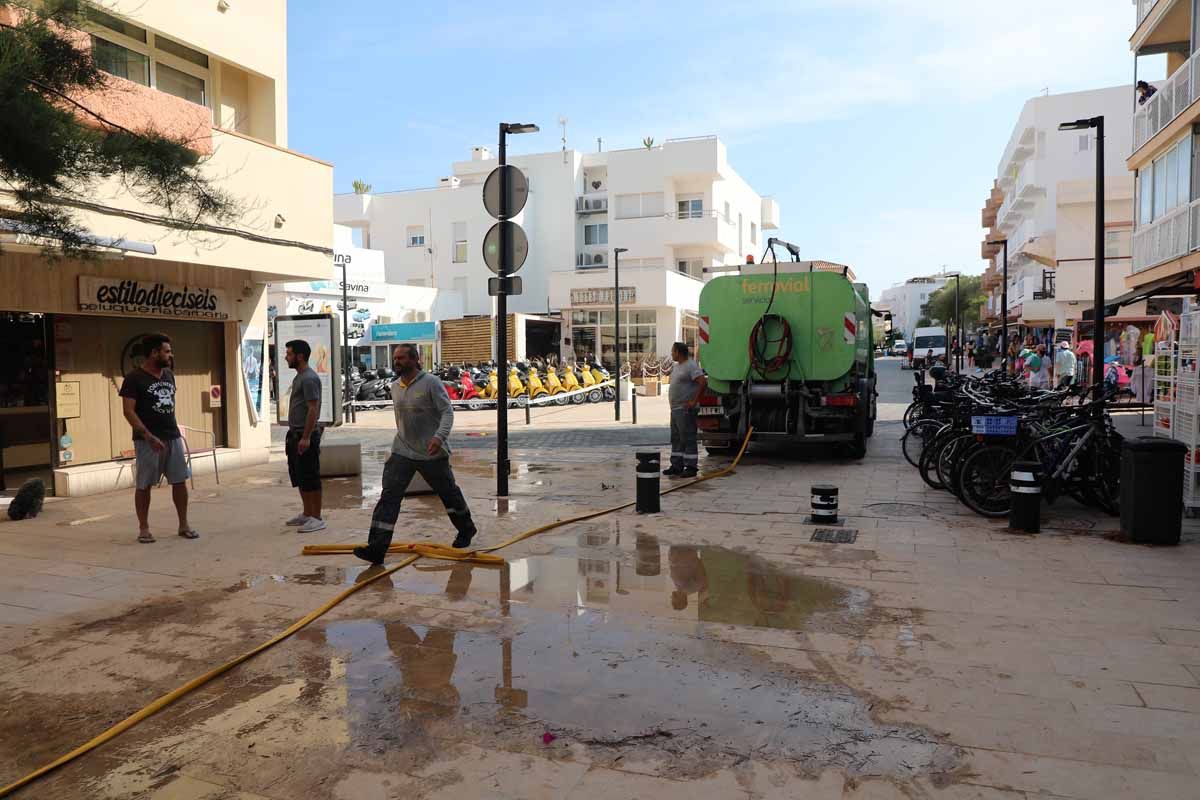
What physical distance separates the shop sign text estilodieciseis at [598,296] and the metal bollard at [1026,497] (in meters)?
30.2

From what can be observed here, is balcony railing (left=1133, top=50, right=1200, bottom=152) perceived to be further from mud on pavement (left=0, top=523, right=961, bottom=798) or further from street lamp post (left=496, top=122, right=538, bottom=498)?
mud on pavement (left=0, top=523, right=961, bottom=798)

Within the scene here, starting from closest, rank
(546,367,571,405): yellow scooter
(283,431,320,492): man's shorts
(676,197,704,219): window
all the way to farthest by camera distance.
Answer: (283,431,320,492): man's shorts, (546,367,571,405): yellow scooter, (676,197,704,219): window

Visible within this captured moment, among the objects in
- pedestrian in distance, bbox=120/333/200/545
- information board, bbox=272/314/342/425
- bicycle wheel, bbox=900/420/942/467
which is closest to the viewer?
pedestrian in distance, bbox=120/333/200/545

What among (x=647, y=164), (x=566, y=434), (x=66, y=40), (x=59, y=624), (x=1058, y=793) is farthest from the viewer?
(x=647, y=164)

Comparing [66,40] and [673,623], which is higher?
[66,40]

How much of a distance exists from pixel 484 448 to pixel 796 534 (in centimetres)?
851

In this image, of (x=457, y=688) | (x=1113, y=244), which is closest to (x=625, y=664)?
(x=457, y=688)

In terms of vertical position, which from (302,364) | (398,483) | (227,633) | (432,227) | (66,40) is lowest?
(227,633)

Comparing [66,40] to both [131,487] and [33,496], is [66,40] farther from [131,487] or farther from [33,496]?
[131,487]


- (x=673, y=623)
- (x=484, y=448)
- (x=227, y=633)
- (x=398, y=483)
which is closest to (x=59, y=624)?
(x=227, y=633)

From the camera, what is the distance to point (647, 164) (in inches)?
1705

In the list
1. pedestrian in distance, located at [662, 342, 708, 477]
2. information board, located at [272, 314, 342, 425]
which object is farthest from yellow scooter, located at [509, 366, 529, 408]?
pedestrian in distance, located at [662, 342, 708, 477]

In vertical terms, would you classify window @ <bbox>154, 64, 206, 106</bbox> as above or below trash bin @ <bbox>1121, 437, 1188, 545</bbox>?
above

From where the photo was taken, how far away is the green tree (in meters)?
4.55
